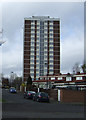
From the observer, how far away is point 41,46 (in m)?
124

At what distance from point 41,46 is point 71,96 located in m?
92.5

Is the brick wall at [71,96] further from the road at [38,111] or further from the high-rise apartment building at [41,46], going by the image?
the high-rise apartment building at [41,46]

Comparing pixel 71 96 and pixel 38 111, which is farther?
pixel 71 96

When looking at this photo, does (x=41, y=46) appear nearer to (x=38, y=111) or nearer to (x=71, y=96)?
(x=71, y=96)

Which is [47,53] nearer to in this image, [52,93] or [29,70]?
[29,70]

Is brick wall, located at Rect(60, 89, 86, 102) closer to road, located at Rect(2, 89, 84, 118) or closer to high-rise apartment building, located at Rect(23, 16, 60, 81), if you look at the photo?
road, located at Rect(2, 89, 84, 118)

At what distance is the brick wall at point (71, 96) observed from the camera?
31656mm

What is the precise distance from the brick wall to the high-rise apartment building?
279ft

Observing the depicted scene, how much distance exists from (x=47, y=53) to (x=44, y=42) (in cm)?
653

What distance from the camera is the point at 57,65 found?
12062cm

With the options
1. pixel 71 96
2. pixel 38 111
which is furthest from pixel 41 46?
pixel 38 111

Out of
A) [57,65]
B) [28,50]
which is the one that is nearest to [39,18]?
[28,50]

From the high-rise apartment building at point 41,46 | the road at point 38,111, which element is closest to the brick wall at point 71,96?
the road at point 38,111

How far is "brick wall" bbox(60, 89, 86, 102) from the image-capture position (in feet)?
104
